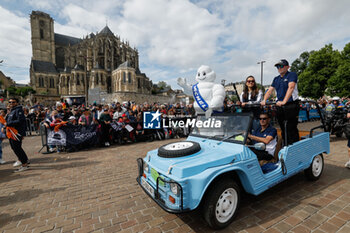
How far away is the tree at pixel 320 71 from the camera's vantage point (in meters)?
26.3

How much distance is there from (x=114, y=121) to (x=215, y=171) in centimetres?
778

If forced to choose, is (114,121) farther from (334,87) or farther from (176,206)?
(334,87)

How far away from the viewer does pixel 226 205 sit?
8.31ft

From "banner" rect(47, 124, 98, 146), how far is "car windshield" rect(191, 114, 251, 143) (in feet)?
21.0

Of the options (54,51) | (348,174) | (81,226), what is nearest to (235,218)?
(81,226)

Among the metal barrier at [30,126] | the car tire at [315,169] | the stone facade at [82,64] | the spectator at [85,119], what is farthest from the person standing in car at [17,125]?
the stone facade at [82,64]

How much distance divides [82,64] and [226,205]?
66393 millimetres

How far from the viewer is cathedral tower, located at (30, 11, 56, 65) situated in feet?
218

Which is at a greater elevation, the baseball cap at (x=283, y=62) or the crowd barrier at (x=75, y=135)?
the baseball cap at (x=283, y=62)

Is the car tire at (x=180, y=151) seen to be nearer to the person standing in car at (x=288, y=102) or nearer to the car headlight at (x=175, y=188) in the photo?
the car headlight at (x=175, y=188)

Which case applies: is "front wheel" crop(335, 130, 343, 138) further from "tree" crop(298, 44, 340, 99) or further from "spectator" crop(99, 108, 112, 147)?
"tree" crop(298, 44, 340, 99)

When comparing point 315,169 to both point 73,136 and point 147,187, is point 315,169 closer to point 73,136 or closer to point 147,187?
point 147,187

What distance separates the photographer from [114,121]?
29.6 feet

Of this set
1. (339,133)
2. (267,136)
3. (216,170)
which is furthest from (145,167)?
(339,133)
